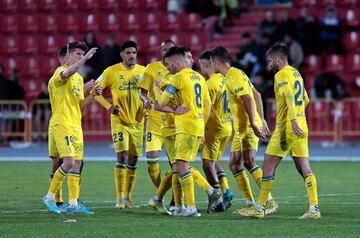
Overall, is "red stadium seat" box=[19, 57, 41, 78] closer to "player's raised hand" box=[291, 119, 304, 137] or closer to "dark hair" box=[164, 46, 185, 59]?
"dark hair" box=[164, 46, 185, 59]

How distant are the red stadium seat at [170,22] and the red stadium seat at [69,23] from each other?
3099 millimetres

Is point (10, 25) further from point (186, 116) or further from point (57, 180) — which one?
point (186, 116)

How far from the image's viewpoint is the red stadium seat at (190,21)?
32625mm

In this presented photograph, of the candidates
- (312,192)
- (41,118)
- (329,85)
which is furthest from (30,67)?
(312,192)

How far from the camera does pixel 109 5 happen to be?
3428 centimetres

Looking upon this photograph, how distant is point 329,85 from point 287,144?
16.3 m

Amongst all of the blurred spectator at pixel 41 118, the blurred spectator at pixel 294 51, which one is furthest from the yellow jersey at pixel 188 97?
the blurred spectator at pixel 41 118

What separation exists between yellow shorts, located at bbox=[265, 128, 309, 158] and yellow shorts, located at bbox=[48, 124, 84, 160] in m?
2.69

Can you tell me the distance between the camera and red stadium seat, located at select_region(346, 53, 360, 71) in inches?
1182

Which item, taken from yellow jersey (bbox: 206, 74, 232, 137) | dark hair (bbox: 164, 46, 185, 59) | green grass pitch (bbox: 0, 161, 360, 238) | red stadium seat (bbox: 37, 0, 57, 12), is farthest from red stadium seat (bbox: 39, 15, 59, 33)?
dark hair (bbox: 164, 46, 185, 59)

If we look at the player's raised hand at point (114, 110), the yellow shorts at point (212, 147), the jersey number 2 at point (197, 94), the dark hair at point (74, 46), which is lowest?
the yellow shorts at point (212, 147)

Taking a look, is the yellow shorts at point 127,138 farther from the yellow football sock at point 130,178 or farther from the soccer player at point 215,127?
the soccer player at point 215,127

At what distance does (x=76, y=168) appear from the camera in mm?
14062

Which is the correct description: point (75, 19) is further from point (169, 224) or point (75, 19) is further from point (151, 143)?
point (169, 224)
